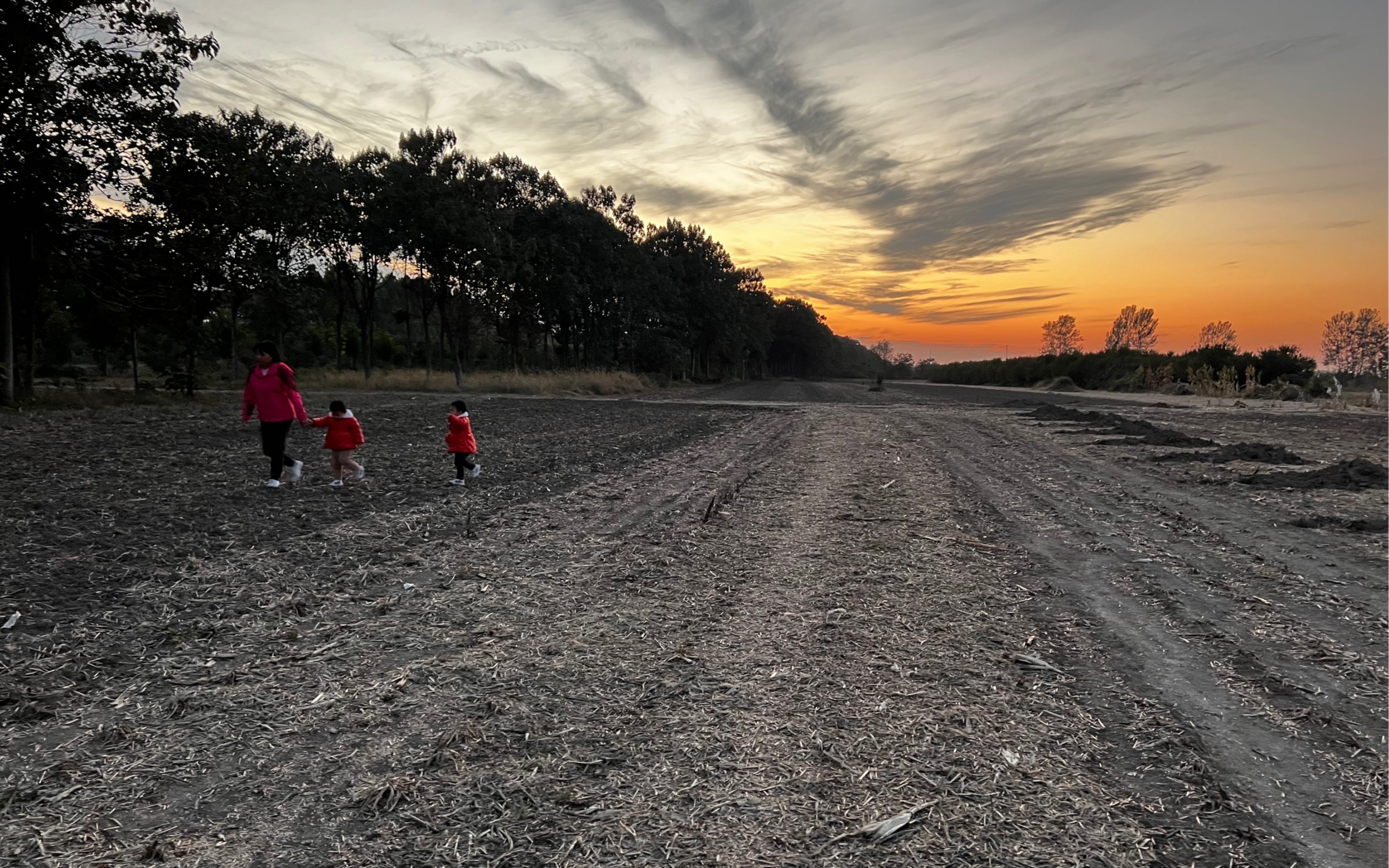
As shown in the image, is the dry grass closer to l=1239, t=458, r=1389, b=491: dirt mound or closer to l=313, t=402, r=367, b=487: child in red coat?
l=313, t=402, r=367, b=487: child in red coat

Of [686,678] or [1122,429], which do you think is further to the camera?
[1122,429]

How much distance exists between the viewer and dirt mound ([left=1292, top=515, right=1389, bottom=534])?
6895 millimetres

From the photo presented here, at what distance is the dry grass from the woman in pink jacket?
24522mm

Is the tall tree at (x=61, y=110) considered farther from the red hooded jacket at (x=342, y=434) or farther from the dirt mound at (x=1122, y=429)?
the dirt mound at (x=1122, y=429)

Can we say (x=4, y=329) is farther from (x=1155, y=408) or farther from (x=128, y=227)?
(x=1155, y=408)

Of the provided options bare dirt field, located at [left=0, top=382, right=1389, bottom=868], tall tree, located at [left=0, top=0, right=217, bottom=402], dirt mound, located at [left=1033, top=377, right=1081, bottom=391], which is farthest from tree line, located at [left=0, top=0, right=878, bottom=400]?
dirt mound, located at [left=1033, top=377, right=1081, bottom=391]

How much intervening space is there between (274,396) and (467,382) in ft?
88.7

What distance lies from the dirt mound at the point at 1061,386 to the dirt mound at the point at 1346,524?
1896 inches

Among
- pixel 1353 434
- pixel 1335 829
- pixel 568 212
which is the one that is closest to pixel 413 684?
pixel 1335 829

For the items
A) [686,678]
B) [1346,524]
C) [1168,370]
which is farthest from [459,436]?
[1168,370]

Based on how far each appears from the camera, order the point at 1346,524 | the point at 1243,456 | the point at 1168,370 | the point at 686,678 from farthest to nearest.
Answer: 1. the point at 1168,370
2. the point at 1243,456
3. the point at 1346,524
4. the point at 686,678

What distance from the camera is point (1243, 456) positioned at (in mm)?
Answer: 11578

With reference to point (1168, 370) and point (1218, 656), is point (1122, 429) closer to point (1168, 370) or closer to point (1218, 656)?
point (1218, 656)

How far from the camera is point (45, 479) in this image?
8.20 meters
